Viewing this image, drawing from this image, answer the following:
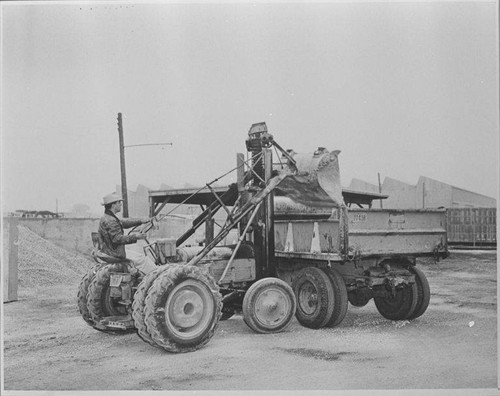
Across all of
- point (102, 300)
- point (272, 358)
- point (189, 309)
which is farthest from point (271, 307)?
point (102, 300)

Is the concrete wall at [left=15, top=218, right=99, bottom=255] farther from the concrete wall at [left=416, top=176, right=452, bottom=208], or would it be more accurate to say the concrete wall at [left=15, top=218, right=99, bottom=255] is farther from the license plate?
the license plate

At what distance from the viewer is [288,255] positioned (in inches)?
392

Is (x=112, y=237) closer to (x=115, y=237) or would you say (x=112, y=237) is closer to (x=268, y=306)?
(x=115, y=237)

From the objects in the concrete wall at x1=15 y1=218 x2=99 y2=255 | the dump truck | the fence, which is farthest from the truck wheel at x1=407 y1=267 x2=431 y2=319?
the fence

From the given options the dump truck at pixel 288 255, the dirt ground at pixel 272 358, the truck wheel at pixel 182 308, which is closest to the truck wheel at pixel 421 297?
the dump truck at pixel 288 255

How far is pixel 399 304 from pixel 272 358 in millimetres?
3407

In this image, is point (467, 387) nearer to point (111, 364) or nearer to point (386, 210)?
point (386, 210)

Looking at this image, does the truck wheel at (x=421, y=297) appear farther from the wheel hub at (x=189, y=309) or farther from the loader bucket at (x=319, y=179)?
the wheel hub at (x=189, y=309)

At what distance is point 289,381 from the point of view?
23.6 feet

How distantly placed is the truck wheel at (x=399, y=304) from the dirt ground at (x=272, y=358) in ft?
0.63

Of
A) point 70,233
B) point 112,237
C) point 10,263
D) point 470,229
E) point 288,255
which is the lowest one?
point 470,229

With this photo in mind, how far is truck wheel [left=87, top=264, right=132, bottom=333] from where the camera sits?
354 inches

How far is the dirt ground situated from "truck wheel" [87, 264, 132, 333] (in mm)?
345

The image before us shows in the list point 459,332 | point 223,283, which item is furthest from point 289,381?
point 459,332
